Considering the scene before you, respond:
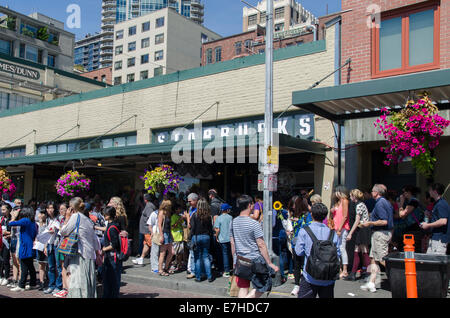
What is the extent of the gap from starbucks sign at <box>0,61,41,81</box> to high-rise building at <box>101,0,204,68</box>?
289 feet

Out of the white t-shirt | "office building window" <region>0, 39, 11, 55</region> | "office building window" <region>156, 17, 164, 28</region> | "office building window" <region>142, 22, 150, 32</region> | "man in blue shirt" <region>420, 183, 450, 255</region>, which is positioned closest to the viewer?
"man in blue shirt" <region>420, 183, 450, 255</region>

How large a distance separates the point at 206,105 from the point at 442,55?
7.55 metres

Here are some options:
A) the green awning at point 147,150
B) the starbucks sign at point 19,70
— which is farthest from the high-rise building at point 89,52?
the green awning at point 147,150

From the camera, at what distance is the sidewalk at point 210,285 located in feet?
25.7

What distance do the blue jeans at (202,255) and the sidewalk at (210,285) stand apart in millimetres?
217

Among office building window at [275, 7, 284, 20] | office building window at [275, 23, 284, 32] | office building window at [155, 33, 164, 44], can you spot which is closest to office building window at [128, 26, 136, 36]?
office building window at [155, 33, 164, 44]

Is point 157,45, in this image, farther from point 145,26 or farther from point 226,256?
point 226,256

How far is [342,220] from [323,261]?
3.72 meters

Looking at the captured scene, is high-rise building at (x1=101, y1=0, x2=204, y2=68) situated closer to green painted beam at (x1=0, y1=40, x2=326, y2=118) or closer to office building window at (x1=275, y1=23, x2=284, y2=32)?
office building window at (x1=275, y1=23, x2=284, y2=32)

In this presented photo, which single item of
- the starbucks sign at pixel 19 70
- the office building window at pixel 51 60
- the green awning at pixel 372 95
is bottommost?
the green awning at pixel 372 95

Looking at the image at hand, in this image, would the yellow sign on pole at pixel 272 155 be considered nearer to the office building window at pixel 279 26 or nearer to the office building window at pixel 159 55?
the office building window at pixel 159 55

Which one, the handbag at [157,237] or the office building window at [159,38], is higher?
the office building window at [159,38]

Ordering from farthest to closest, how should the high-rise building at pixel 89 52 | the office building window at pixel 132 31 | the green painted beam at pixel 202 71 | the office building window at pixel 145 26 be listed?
1. the high-rise building at pixel 89 52
2. the office building window at pixel 132 31
3. the office building window at pixel 145 26
4. the green painted beam at pixel 202 71

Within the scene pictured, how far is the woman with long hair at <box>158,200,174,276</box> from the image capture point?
9938 millimetres
